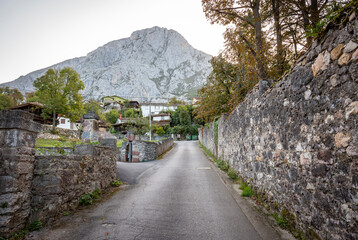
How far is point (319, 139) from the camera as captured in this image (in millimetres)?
2785

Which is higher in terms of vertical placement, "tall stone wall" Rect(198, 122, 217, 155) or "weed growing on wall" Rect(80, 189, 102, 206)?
"tall stone wall" Rect(198, 122, 217, 155)

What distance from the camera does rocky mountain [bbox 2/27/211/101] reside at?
12194 cm

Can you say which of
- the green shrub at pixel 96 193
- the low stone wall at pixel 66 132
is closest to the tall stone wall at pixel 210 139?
the green shrub at pixel 96 193

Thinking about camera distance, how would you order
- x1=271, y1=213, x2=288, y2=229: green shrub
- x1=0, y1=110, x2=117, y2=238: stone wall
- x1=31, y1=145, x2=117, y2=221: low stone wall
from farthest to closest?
x1=31, y1=145, x2=117, y2=221: low stone wall
x1=271, y1=213, x2=288, y2=229: green shrub
x1=0, y1=110, x2=117, y2=238: stone wall

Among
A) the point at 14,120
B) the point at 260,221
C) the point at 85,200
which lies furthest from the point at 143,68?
the point at 260,221

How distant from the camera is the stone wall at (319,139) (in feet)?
7.22

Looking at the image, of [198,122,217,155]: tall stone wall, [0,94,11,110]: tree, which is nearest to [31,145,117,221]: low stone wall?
[198,122,217,155]: tall stone wall

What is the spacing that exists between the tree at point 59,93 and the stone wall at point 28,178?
89.9 feet

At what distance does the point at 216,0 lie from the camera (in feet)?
29.5

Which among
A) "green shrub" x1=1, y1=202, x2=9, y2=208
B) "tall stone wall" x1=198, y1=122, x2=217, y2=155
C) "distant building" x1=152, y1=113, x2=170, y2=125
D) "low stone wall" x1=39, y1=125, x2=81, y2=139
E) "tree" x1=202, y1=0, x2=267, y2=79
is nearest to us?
"green shrub" x1=1, y1=202, x2=9, y2=208

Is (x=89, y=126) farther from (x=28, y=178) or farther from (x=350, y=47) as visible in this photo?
(x=350, y=47)

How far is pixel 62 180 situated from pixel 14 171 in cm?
120

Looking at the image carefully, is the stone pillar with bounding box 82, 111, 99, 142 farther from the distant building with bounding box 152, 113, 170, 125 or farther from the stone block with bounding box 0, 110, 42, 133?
the distant building with bounding box 152, 113, 170, 125

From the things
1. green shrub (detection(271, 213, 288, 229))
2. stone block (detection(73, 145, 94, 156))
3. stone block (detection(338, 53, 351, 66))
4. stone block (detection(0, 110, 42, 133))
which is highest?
stone block (detection(338, 53, 351, 66))
